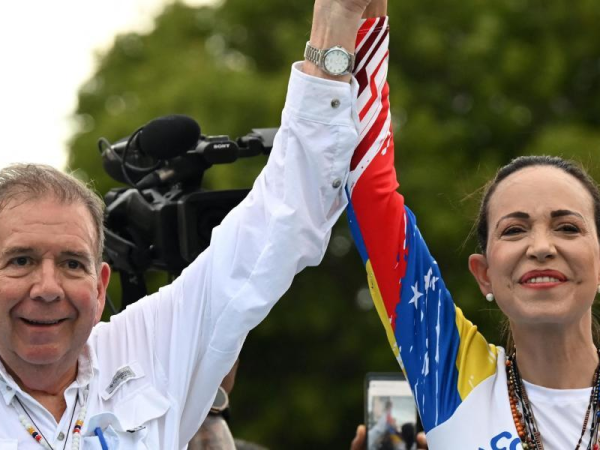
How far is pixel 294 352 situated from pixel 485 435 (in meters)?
9.67

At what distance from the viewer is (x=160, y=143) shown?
4.01 metres

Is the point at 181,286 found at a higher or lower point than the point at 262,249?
lower

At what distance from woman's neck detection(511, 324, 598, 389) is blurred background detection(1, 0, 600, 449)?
7833 millimetres

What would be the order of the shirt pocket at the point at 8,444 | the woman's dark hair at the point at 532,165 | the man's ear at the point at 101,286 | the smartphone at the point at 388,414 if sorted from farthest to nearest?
the smartphone at the point at 388,414, the woman's dark hair at the point at 532,165, the man's ear at the point at 101,286, the shirt pocket at the point at 8,444

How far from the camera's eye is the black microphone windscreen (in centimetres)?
398

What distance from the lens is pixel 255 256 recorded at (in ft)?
9.75

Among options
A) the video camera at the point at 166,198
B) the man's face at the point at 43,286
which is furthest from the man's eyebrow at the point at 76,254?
the video camera at the point at 166,198

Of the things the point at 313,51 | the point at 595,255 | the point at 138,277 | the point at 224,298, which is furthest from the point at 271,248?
the point at 138,277

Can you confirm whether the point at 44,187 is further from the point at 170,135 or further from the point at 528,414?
the point at 528,414

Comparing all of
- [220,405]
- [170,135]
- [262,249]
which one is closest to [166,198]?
[170,135]

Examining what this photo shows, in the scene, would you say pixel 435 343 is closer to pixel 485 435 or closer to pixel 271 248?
pixel 485 435

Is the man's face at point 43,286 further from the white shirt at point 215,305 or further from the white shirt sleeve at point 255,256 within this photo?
the white shirt sleeve at point 255,256

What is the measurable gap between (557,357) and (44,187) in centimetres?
145

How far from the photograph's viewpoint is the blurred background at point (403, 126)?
12.2m
